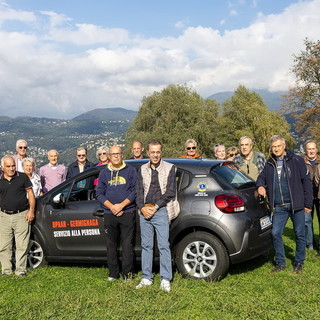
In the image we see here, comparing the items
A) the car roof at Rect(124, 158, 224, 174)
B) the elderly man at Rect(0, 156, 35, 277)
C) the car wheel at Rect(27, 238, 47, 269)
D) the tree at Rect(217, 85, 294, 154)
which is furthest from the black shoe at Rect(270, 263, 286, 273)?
the tree at Rect(217, 85, 294, 154)

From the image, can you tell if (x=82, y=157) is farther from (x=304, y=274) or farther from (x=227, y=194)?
(x=304, y=274)

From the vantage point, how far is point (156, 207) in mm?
4879

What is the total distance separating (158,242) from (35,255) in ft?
7.89

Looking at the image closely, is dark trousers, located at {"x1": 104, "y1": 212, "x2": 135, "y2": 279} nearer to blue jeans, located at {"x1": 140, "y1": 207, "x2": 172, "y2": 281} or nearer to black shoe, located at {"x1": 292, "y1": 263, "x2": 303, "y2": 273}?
blue jeans, located at {"x1": 140, "y1": 207, "x2": 172, "y2": 281}

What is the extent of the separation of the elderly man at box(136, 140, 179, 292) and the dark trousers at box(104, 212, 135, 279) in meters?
0.24

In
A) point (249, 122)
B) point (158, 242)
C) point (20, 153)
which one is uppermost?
point (249, 122)

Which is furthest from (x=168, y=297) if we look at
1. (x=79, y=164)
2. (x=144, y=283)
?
(x=79, y=164)

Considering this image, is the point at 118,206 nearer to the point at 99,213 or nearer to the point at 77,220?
the point at 99,213

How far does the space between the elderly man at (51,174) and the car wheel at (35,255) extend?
4.95ft

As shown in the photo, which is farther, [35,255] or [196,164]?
[35,255]

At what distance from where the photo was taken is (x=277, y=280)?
5145 millimetres

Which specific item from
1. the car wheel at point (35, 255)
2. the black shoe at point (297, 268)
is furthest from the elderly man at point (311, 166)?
the car wheel at point (35, 255)

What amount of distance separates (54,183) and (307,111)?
27.7 metres

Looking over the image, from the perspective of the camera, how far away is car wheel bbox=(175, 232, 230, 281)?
4953 millimetres
